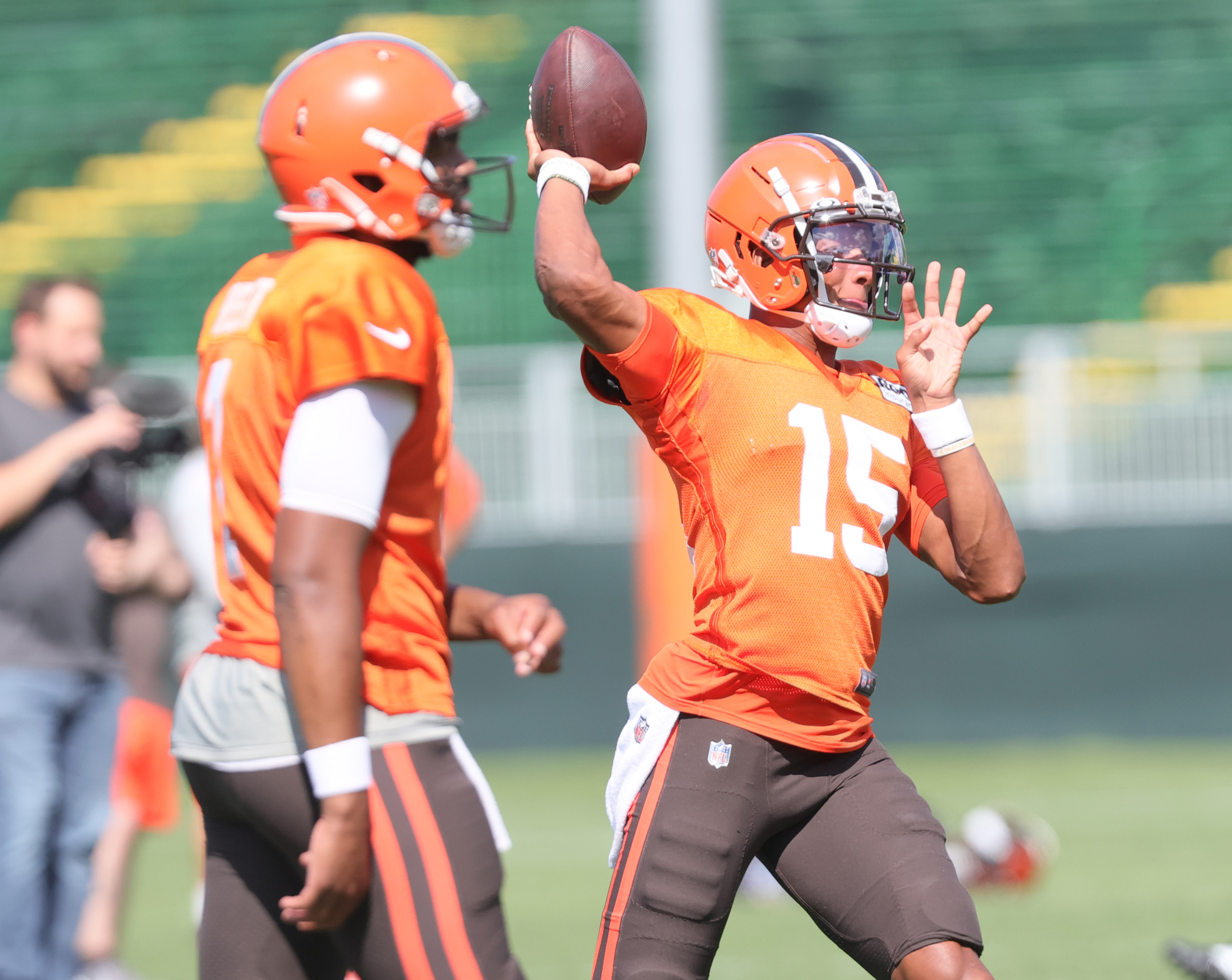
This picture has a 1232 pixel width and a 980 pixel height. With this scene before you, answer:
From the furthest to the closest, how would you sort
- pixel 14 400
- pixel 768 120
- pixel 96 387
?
1. pixel 768 120
2. pixel 96 387
3. pixel 14 400

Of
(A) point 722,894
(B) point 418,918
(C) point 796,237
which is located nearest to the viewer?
(B) point 418,918

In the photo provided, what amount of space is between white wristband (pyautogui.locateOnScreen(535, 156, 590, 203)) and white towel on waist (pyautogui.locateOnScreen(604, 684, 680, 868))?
0.91 metres

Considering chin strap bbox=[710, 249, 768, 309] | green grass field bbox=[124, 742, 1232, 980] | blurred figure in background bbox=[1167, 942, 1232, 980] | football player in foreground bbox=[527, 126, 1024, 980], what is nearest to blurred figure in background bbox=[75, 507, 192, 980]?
green grass field bbox=[124, 742, 1232, 980]

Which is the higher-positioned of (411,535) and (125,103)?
(125,103)

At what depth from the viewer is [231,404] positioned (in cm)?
256

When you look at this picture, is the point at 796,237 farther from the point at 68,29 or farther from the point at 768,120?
the point at 68,29

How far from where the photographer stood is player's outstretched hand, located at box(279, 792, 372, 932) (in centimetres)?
235

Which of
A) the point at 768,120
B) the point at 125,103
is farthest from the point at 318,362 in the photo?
the point at 125,103

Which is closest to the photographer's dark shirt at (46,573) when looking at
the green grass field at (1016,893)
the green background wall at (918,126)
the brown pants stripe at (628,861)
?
the green grass field at (1016,893)

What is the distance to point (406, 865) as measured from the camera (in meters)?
2.43

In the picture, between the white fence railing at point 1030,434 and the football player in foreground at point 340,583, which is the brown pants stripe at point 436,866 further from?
the white fence railing at point 1030,434

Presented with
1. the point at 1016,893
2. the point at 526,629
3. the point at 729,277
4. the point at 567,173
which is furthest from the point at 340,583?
the point at 1016,893

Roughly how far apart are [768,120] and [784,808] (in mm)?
13169

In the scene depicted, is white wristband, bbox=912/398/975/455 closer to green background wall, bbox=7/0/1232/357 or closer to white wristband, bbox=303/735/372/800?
white wristband, bbox=303/735/372/800
